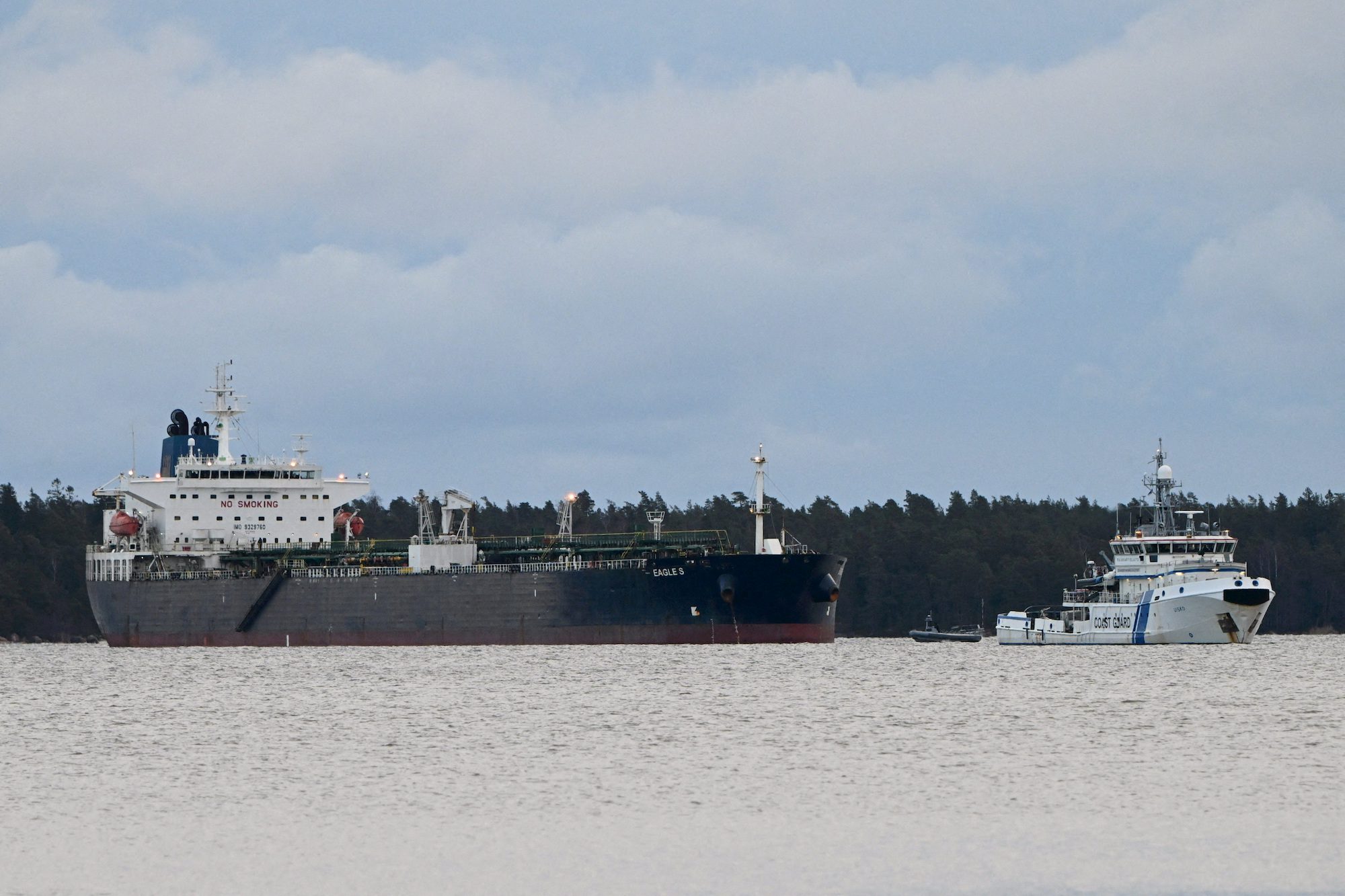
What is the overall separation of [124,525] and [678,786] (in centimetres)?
7324

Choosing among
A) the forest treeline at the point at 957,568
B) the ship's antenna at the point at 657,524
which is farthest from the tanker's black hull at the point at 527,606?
the forest treeline at the point at 957,568

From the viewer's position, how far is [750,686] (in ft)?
197

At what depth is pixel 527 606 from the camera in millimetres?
85750

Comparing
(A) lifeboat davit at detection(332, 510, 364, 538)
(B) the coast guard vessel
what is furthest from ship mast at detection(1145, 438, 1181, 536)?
(A) lifeboat davit at detection(332, 510, 364, 538)

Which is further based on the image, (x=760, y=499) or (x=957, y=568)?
(x=957, y=568)

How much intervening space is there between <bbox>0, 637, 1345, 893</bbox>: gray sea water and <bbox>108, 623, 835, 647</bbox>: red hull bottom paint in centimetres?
1649

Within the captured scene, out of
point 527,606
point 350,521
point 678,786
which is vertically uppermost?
point 350,521

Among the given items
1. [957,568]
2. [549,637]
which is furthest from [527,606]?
[957,568]

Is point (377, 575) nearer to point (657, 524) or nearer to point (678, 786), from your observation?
point (657, 524)

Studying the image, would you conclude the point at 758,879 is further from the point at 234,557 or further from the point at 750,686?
the point at 234,557

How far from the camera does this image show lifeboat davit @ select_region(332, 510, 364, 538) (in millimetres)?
107812

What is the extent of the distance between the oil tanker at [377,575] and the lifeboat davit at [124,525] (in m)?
0.11

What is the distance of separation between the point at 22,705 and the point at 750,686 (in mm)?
22920

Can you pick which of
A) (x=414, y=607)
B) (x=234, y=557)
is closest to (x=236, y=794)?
(x=414, y=607)
